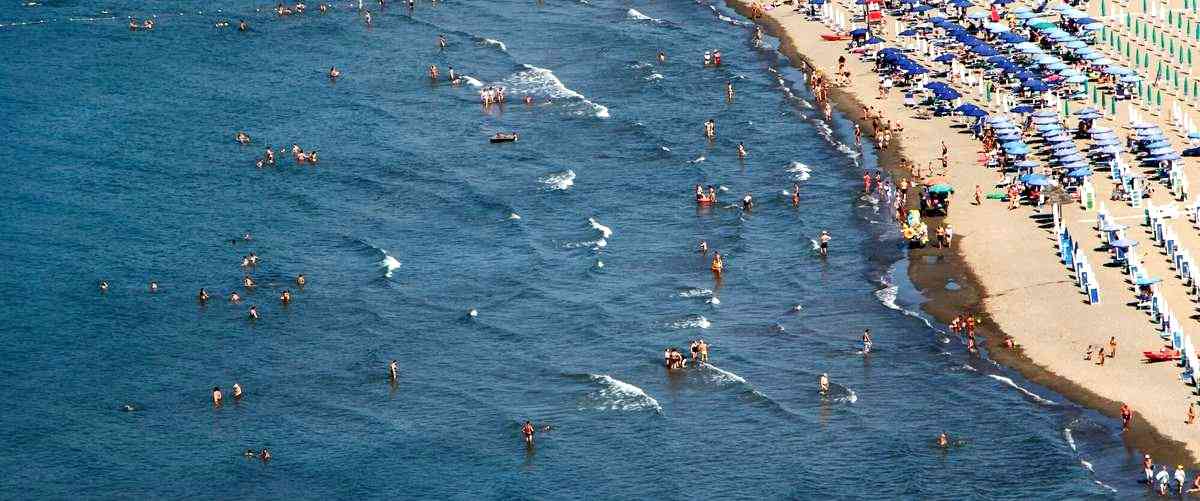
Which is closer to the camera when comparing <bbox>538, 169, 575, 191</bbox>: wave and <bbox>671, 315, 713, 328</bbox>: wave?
<bbox>671, 315, 713, 328</bbox>: wave

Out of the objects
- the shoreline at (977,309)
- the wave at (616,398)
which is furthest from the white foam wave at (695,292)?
the shoreline at (977,309)

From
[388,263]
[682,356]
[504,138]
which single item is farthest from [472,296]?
[504,138]

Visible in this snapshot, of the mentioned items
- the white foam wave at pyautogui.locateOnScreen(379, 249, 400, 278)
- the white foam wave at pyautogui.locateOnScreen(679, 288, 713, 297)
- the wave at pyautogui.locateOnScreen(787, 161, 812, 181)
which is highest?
the wave at pyautogui.locateOnScreen(787, 161, 812, 181)

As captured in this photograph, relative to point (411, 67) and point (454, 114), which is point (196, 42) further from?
point (454, 114)

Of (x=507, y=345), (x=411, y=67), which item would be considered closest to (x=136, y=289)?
(x=507, y=345)

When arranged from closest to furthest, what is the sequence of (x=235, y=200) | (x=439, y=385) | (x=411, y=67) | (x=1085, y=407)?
(x=1085, y=407) < (x=439, y=385) < (x=235, y=200) < (x=411, y=67)

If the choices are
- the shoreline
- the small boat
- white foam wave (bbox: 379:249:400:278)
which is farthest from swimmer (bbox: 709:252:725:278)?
the small boat

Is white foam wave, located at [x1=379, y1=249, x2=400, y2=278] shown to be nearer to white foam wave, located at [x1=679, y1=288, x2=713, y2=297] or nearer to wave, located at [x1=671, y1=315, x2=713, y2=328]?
white foam wave, located at [x1=679, y1=288, x2=713, y2=297]
